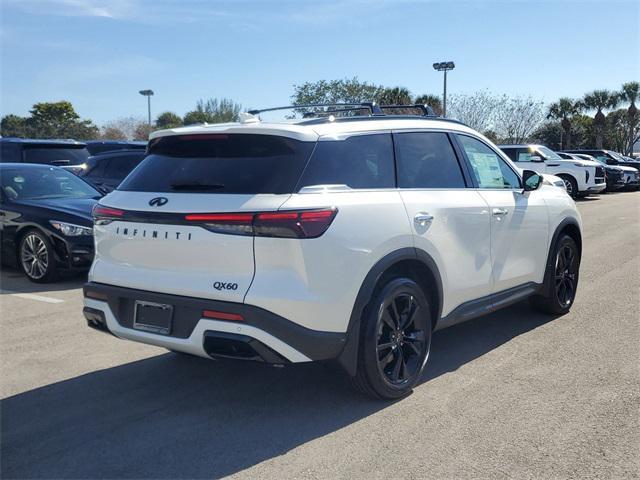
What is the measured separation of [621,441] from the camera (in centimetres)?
353

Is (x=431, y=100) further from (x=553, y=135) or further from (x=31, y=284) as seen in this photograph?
(x=31, y=284)

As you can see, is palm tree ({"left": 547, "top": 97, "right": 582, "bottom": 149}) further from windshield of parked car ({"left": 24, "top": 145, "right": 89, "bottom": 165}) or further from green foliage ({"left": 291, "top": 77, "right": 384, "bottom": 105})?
windshield of parked car ({"left": 24, "top": 145, "right": 89, "bottom": 165})

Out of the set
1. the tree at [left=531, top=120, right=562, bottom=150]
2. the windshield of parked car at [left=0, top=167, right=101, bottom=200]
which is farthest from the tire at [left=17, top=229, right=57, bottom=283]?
the tree at [left=531, top=120, right=562, bottom=150]

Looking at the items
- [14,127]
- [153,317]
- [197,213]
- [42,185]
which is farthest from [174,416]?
[14,127]

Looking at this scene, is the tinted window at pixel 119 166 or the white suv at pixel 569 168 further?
the white suv at pixel 569 168

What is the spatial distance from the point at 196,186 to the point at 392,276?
137 cm

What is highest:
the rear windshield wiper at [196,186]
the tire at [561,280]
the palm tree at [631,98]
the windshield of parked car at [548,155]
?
the palm tree at [631,98]

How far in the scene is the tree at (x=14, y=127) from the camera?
161 feet

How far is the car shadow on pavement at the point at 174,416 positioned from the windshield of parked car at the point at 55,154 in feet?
31.1

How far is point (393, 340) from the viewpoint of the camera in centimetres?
411

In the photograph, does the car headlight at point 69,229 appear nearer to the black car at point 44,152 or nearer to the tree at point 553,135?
the black car at point 44,152

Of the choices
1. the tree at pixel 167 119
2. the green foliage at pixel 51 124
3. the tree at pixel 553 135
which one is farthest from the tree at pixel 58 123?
the tree at pixel 553 135

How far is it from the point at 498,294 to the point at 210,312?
2.64 meters

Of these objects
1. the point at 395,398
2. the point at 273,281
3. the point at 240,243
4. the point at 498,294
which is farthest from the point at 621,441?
the point at 240,243
